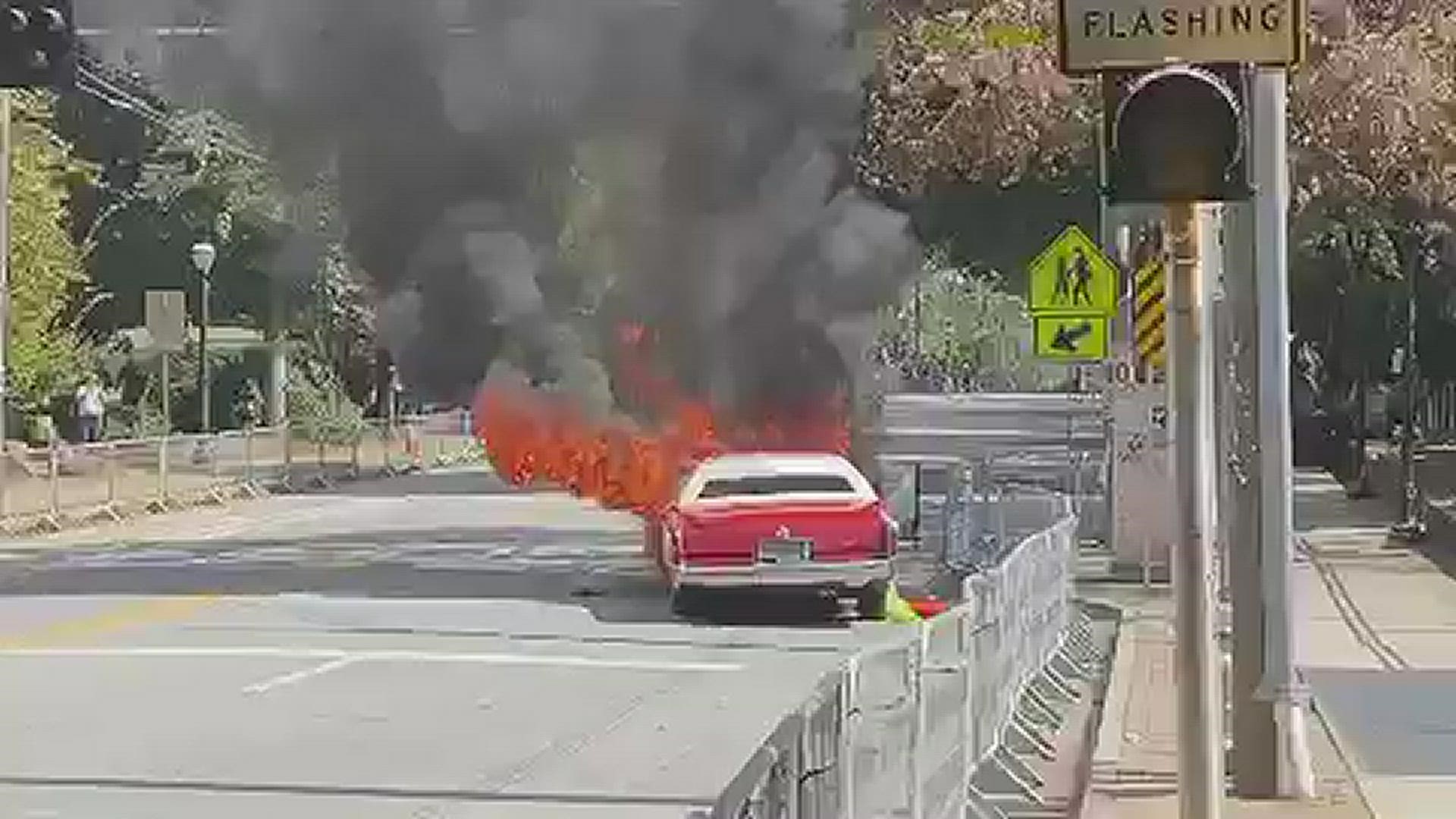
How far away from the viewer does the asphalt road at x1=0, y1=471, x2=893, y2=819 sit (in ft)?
42.3

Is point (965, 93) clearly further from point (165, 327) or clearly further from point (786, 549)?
point (165, 327)

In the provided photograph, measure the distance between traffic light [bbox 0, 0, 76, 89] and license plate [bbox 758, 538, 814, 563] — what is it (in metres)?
12.1

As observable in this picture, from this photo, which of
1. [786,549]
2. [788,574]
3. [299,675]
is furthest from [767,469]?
[299,675]

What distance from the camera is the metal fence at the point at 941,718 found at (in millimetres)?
6980

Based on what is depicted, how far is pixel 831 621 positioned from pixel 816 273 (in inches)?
116

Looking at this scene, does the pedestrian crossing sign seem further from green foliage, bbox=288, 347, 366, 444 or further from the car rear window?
green foliage, bbox=288, 347, 366, 444

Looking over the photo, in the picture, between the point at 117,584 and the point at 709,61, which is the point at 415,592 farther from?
the point at 709,61

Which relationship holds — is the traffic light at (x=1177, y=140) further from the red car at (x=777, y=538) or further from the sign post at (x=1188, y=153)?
the red car at (x=777, y=538)

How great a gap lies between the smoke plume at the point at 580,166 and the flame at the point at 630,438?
37 centimetres

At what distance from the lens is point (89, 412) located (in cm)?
4762

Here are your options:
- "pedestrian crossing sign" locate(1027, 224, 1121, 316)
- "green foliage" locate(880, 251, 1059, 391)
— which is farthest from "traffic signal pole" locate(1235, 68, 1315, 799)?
"green foliage" locate(880, 251, 1059, 391)

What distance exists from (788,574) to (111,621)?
5.81m

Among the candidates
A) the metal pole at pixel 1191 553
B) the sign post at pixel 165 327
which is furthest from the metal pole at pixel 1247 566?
the sign post at pixel 165 327

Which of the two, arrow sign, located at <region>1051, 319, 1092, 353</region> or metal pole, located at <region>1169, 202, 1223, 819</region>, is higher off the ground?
arrow sign, located at <region>1051, 319, 1092, 353</region>
